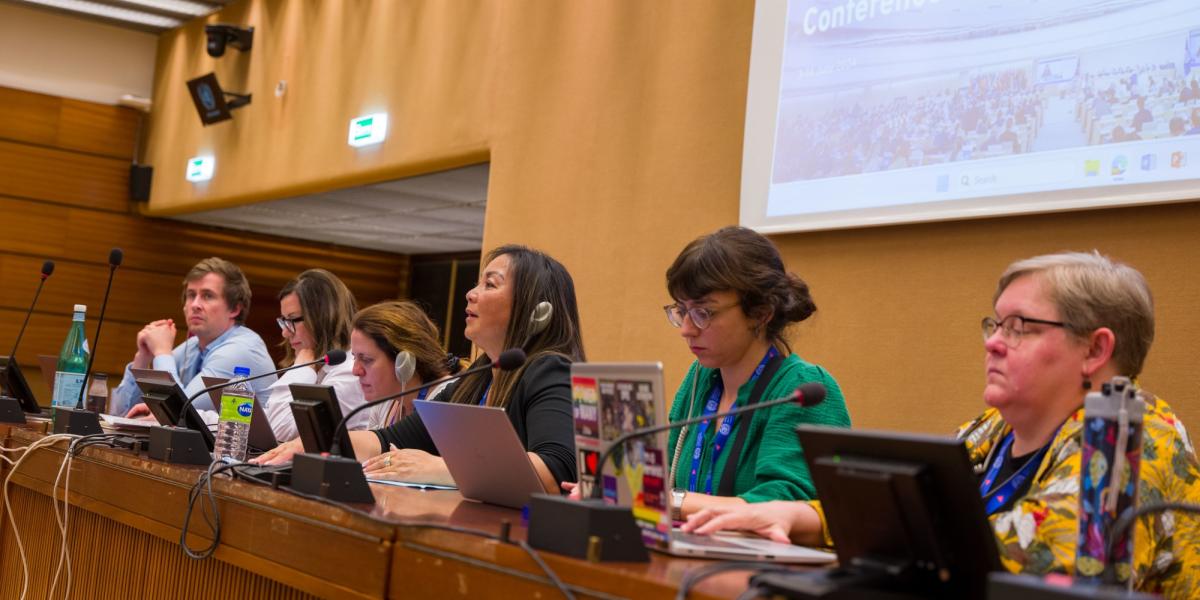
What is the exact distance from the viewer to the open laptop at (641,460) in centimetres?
155

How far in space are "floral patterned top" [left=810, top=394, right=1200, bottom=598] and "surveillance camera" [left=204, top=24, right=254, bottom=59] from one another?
732 cm

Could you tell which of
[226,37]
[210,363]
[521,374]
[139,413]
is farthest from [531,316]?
[226,37]

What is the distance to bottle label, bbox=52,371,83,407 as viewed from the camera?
4445 mm

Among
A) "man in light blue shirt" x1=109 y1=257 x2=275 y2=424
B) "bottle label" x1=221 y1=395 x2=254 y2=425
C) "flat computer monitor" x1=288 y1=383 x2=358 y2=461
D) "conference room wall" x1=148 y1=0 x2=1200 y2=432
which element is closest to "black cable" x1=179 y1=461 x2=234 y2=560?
"flat computer monitor" x1=288 y1=383 x2=358 y2=461

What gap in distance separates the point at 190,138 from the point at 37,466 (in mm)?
5820

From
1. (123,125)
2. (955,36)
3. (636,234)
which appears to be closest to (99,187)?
(123,125)

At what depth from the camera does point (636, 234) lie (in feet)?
15.1

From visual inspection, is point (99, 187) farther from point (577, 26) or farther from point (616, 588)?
point (616, 588)

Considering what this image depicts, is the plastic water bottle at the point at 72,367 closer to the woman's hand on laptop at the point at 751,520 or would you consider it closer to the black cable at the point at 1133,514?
the woman's hand on laptop at the point at 751,520

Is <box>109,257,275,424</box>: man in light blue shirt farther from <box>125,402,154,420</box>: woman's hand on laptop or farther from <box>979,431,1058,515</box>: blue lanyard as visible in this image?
<box>979,431,1058,515</box>: blue lanyard

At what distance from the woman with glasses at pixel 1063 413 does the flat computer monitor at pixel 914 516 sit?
0.92 feet

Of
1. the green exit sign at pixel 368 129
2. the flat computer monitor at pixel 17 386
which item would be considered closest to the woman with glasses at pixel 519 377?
the flat computer monitor at pixel 17 386

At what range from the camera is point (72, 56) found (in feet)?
29.4

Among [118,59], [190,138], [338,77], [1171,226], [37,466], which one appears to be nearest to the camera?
[1171,226]
